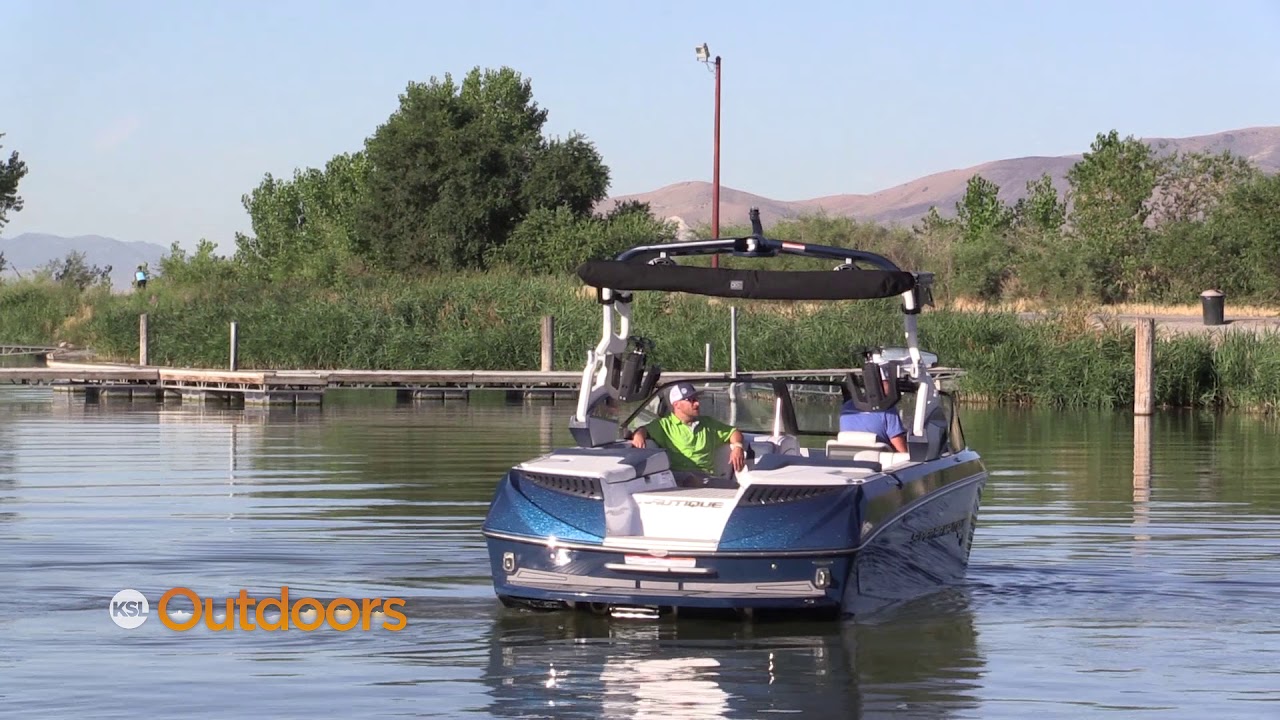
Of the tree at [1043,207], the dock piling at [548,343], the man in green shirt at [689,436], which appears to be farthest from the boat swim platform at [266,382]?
the tree at [1043,207]

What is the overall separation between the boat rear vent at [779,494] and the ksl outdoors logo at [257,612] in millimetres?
2133

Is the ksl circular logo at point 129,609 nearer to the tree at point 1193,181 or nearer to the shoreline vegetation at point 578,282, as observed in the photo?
the shoreline vegetation at point 578,282

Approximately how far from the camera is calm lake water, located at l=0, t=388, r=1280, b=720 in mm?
8984

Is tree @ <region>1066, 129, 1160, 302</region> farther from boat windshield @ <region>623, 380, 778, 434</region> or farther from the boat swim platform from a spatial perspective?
boat windshield @ <region>623, 380, 778, 434</region>

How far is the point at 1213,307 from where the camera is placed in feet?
131

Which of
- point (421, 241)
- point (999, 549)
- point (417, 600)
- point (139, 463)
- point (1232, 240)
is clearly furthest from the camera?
point (421, 241)

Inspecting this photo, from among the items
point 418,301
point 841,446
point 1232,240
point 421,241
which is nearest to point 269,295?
point 418,301

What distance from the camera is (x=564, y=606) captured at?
1052cm

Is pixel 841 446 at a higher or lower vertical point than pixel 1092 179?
lower

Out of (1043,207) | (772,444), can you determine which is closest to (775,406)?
(772,444)

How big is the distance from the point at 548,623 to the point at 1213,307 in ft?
104

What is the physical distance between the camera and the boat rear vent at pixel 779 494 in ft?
33.0

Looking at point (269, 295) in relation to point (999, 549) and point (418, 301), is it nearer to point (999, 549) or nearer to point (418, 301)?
point (418, 301)

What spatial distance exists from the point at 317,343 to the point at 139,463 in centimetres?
1900
